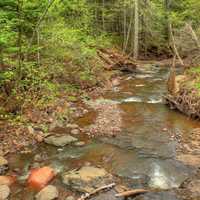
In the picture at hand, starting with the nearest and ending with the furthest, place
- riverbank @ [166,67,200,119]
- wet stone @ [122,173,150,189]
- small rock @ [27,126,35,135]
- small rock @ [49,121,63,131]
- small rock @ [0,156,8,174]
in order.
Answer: wet stone @ [122,173,150,189] → small rock @ [0,156,8,174] → small rock @ [27,126,35,135] → small rock @ [49,121,63,131] → riverbank @ [166,67,200,119]

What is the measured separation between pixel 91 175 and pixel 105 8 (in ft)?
57.4

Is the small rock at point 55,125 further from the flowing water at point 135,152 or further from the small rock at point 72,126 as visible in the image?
the flowing water at point 135,152

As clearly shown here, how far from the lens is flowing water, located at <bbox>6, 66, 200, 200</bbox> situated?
6.20m

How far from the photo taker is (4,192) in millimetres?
5527

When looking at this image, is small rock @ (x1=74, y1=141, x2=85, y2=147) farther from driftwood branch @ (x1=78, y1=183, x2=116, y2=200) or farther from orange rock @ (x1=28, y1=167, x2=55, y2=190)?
driftwood branch @ (x1=78, y1=183, x2=116, y2=200)

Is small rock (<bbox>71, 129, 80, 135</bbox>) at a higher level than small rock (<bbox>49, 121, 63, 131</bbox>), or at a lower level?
lower

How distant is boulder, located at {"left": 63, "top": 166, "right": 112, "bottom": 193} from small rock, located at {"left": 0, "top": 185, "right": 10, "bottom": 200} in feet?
3.53

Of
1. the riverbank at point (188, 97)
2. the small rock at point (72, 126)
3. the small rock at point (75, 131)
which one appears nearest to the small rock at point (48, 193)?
the small rock at point (75, 131)

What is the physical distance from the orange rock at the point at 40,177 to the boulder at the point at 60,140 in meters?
1.31

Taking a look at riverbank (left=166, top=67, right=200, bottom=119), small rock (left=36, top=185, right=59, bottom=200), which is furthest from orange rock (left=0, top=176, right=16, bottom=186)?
riverbank (left=166, top=67, right=200, bottom=119)

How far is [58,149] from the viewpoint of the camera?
24.3ft

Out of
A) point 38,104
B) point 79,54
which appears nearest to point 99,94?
point 79,54

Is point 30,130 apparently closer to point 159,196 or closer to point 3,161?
point 3,161

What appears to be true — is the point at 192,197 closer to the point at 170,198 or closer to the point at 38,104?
the point at 170,198
